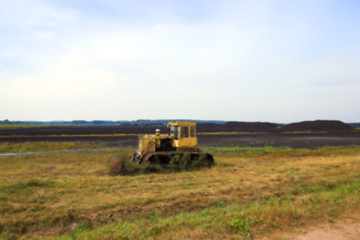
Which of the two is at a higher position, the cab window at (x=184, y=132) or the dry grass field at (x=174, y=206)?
the cab window at (x=184, y=132)

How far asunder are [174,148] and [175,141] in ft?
1.50

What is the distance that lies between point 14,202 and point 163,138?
904 cm

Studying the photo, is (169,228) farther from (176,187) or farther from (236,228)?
(176,187)

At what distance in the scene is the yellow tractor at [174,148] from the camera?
50.0 feet

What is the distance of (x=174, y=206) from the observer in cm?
837

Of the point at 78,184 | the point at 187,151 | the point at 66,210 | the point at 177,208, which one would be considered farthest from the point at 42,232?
the point at 187,151

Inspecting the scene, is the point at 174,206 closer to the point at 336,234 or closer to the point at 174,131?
the point at 336,234

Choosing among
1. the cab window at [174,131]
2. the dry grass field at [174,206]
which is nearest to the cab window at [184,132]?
the cab window at [174,131]

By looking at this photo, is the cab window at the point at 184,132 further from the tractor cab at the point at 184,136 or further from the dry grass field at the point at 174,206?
the dry grass field at the point at 174,206

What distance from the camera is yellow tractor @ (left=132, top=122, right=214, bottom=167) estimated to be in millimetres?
15242

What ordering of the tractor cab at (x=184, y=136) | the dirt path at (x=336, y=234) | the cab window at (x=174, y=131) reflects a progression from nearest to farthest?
the dirt path at (x=336, y=234)
the tractor cab at (x=184, y=136)
the cab window at (x=174, y=131)

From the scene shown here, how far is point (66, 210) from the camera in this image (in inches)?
307

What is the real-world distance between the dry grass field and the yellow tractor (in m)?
2.38

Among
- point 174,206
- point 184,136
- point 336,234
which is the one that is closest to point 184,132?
point 184,136
